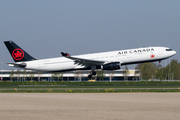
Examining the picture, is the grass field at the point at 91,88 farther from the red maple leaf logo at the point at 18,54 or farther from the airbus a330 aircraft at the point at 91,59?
the red maple leaf logo at the point at 18,54

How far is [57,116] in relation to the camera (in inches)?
848

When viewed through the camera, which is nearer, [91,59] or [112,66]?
[112,66]

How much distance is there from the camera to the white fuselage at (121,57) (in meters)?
52.1

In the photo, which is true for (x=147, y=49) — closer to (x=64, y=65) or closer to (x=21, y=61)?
(x=64, y=65)

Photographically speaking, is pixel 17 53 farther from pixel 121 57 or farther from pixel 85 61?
pixel 121 57

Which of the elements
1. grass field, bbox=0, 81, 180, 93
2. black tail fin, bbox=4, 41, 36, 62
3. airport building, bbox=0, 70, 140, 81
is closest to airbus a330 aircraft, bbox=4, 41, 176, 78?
black tail fin, bbox=4, 41, 36, 62

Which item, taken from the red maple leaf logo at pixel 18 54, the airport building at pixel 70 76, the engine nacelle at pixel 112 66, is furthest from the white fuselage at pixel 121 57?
the airport building at pixel 70 76

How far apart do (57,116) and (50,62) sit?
119 ft

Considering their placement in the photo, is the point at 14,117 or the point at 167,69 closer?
the point at 14,117

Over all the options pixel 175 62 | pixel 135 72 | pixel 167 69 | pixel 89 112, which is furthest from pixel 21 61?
pixel 135 72

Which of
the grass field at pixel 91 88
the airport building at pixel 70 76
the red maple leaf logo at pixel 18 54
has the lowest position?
the grass field at pixel 91 88

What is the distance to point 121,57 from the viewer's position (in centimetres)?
5278

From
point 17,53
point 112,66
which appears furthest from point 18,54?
point 112,66

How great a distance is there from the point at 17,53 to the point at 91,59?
58.5 feet
